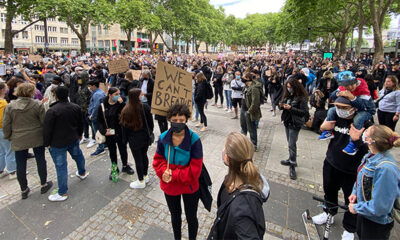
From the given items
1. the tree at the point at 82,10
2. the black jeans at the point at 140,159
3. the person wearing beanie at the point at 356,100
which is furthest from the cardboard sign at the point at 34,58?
the person wearing beanie at the point at 356,100

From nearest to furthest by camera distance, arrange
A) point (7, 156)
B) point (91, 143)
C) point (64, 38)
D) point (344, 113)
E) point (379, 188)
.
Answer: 1. point (379, 188)
2. point (344, 113)
3. point (7, 156)
4. point (91, 143)
5. point (64, 38)

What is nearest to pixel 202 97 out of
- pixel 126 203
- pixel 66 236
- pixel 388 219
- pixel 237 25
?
pixel 126 203

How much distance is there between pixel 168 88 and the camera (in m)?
3.33

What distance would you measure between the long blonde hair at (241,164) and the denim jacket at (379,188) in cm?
123

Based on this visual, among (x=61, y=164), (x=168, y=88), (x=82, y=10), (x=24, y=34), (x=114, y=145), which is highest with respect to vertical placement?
(x=24, y=34)

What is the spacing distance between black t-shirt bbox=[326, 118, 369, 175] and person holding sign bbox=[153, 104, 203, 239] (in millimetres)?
1942

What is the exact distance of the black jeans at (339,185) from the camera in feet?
9.73

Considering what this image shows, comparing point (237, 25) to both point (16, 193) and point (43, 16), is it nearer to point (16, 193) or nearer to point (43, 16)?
point (43, 16)

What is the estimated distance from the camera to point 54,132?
3932mm

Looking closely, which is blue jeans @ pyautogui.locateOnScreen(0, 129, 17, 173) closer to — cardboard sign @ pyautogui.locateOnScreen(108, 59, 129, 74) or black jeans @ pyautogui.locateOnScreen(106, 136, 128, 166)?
black jeans @ pyautogui.locateOnScreen(106, 136, 128, 166)

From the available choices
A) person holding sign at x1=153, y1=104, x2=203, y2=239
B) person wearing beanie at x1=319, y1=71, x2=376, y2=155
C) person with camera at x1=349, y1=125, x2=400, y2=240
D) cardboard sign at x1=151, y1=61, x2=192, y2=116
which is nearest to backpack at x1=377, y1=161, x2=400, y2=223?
person with camera at x1=349, y1=125, x2=400, y2=240

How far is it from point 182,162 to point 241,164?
1077mm

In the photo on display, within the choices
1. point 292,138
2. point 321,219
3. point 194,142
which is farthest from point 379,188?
point 292,138

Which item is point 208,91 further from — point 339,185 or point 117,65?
point 339,185
